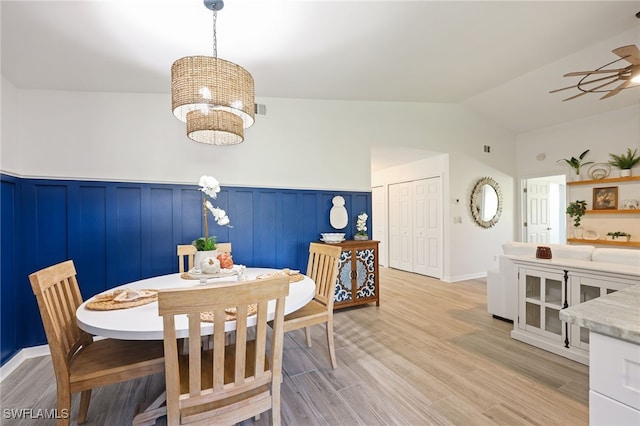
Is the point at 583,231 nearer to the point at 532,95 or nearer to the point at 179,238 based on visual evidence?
the point at 532,95

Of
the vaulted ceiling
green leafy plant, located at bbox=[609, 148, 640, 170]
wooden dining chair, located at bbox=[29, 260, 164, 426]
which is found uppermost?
the vaulted ceiling

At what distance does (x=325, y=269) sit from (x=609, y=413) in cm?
175

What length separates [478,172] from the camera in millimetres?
5324

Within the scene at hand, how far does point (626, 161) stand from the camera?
440 centimetres

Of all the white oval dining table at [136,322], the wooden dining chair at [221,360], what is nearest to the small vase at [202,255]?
the white oval dining table at [136,322]

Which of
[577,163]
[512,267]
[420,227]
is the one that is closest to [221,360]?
[512,267]

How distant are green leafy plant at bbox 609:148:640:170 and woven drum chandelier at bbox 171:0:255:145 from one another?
237 inches

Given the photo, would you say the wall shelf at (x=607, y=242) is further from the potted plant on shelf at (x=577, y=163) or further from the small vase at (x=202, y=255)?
the small vase at (x=202, y=255)

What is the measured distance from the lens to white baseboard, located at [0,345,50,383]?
2.14m

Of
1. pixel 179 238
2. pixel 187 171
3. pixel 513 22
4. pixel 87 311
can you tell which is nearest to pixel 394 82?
pixel 513 22

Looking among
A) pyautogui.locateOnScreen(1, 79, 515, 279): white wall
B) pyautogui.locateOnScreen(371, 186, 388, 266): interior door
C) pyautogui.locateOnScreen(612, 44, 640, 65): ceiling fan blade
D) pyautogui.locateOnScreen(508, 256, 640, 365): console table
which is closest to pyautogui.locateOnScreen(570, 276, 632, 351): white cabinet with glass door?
pyautogui.locateOnScreen(508, 256, 640, 365): console table

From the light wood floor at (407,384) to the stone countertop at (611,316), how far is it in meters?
1.07

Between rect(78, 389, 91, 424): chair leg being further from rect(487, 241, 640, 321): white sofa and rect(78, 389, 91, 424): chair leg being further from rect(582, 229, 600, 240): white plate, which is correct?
rect(582, 229, 600, 240): white plate

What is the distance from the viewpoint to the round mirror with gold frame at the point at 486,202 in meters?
5.23
